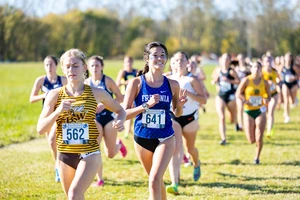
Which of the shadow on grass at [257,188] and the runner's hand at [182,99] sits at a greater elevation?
the runner's hand at [182,99]

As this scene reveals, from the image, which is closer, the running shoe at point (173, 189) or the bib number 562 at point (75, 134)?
the bib number 562 at point (75, 134)

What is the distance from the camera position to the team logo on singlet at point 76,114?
430cm

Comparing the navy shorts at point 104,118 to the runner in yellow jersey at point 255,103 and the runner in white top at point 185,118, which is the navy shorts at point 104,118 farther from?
the runner in yellow jersey at point 255,103

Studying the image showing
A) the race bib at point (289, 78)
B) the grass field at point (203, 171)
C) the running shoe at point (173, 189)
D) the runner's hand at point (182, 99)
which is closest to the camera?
the runner's hand at point (182, 99)

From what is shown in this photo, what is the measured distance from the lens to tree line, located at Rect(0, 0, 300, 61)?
69625 mm

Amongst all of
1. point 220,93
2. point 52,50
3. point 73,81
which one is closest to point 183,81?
point 73,81

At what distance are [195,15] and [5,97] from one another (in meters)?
59.8

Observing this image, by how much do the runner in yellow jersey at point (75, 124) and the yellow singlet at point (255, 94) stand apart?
460 centimetres

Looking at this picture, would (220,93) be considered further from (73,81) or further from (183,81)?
(73,81)

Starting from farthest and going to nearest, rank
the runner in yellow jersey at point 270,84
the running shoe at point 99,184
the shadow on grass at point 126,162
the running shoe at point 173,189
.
A: the runner in yellow jersey at point 270,84, the shadow on grass at point 126,162, the running shoe at point 99,184, the running shoe at point 173,189

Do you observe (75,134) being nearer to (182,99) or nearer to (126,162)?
(182,99)

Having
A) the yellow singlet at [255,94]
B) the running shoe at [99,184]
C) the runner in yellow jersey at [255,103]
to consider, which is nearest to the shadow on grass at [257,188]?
the runner in yellow jersey at [255,103]

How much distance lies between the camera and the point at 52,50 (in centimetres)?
7425

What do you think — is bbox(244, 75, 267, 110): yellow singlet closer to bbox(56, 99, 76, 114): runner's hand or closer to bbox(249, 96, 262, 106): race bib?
bbox(249, 96, 262, 106): race bib
